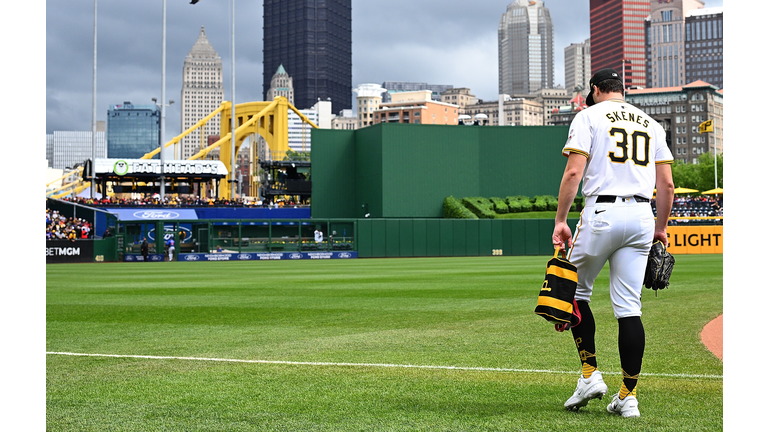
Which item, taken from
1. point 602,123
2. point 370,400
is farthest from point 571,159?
point 370,400

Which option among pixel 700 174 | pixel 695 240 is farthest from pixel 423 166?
pixel 700 174

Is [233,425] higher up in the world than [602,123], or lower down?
lower down

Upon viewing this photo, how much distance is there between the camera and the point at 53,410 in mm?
4559

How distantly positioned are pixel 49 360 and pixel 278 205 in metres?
52.2

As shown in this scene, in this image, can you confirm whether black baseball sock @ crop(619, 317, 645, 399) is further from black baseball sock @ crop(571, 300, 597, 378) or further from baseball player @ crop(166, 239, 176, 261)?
baseball player @ crop(166, 239, 176, 261)

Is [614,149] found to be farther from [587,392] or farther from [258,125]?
[258,125]

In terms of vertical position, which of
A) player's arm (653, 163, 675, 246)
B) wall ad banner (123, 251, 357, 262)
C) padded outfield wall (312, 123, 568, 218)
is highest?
padded outfield wall (312, 123, 568, 218)

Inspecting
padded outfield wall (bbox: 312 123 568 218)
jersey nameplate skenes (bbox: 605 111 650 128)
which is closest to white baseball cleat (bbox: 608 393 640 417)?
jersey nameplate skenes (bbox: 605 111 650 128)

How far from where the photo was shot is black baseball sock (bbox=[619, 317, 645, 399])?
4305 millimetres

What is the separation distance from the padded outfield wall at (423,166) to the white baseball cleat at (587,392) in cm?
4554

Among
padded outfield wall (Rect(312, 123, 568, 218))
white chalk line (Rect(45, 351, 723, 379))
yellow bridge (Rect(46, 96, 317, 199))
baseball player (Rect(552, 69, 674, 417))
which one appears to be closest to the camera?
baseball player (Rect(552, 69, 674, 417))

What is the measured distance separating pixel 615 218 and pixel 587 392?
3.85 feet
